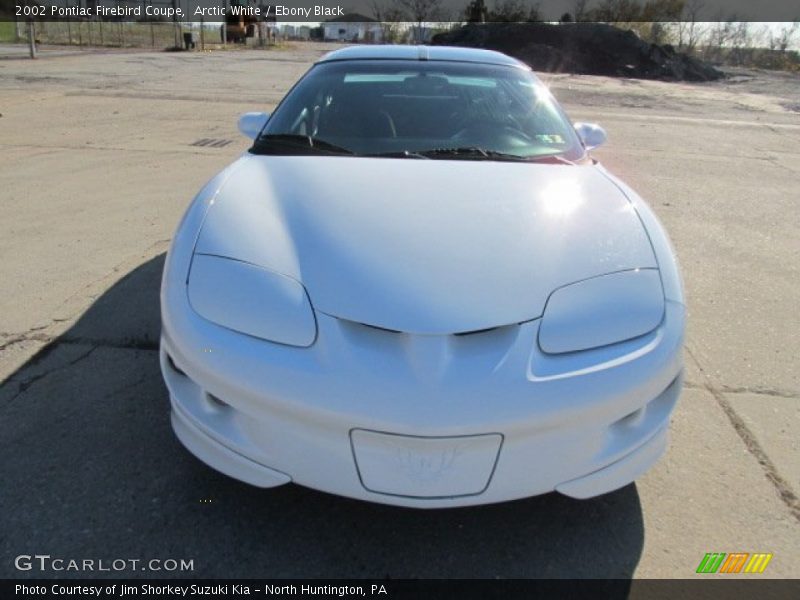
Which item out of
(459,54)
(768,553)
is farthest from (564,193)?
(459,54)

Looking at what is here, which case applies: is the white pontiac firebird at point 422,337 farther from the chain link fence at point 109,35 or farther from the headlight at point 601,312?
the chain link fence at point 109,35

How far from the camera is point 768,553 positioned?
1.95 m

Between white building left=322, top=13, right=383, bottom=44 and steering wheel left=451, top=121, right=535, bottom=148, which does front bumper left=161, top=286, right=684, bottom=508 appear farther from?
white building left=322, top=13, right=383, bottom=44

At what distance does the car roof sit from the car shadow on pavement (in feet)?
7.50

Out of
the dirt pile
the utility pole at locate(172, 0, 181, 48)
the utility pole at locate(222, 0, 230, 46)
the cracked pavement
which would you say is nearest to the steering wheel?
the cracked pavement

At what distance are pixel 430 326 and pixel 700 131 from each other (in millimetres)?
11329

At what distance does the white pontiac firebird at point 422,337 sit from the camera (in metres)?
1.64

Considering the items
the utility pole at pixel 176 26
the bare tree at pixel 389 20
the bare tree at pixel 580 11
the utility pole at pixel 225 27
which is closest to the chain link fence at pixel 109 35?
the utility pole at pixel 176 26

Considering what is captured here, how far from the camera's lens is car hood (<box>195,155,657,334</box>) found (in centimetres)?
181

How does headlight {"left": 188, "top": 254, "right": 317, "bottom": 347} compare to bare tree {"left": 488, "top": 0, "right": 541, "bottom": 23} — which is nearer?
headlight {"left": 188, "top": 254, "right": 317, "bottom": 347}

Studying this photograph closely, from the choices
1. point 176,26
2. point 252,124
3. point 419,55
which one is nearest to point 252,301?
point 252,124

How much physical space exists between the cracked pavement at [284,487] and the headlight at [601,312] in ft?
2.12

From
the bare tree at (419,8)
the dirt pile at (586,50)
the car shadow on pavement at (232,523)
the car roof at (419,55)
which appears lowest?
the car shadow on pavement at (232,523)

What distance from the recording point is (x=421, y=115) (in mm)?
3191
